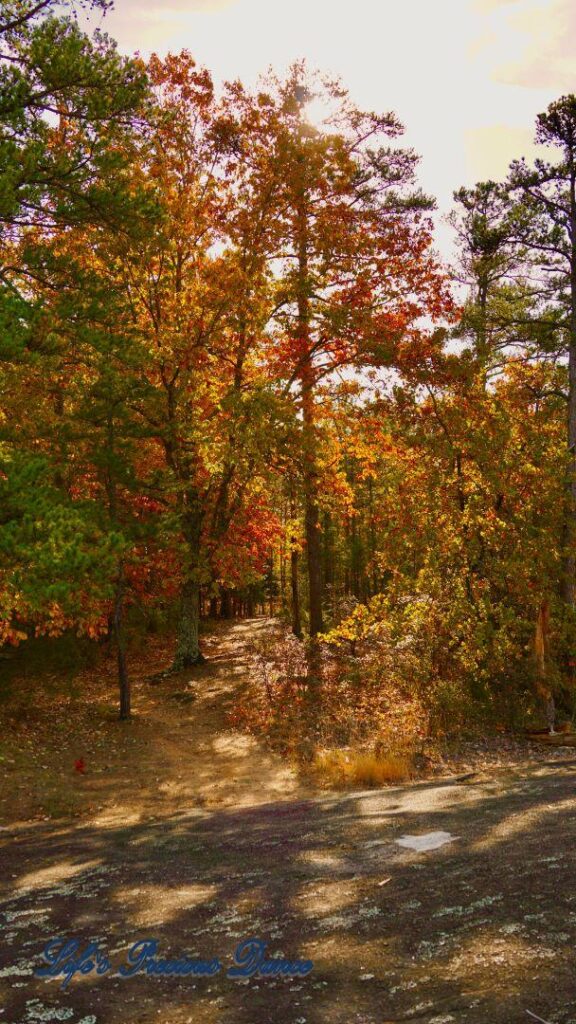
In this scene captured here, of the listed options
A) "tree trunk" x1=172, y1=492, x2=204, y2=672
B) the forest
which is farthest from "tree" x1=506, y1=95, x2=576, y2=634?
"tree trunk" x1=172, y1=492, x2=204, y2=672

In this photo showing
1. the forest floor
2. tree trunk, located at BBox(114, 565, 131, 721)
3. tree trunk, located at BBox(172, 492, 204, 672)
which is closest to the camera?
the forest floor

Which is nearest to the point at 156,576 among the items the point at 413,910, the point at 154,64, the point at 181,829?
the point at 154,64

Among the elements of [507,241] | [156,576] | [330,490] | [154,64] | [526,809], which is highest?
[154,64]

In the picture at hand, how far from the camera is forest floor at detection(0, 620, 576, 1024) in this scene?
9.26ft

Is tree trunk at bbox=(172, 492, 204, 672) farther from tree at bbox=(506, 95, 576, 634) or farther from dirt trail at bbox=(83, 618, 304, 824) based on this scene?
tree at bbox=(506, 95, 576, 634)

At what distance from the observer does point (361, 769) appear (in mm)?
12000

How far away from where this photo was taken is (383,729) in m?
15.4

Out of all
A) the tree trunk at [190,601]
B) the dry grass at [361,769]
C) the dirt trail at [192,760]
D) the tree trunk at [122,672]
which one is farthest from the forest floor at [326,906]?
the tree trunk at [190,601]

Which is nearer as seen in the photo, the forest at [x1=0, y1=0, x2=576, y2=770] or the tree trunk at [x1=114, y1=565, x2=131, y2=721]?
the forest at [x1=0, y1=0, x2=576, y2=770]

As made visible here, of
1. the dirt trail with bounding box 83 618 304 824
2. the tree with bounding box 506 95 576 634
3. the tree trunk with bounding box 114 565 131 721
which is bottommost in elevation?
the dirt trail with bounding box 83 618 304 824

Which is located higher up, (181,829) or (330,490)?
(330,490)

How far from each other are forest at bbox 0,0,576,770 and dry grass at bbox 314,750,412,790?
1.39 meters

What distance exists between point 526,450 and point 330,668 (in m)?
8.97

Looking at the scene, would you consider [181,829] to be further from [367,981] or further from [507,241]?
[507,241]
